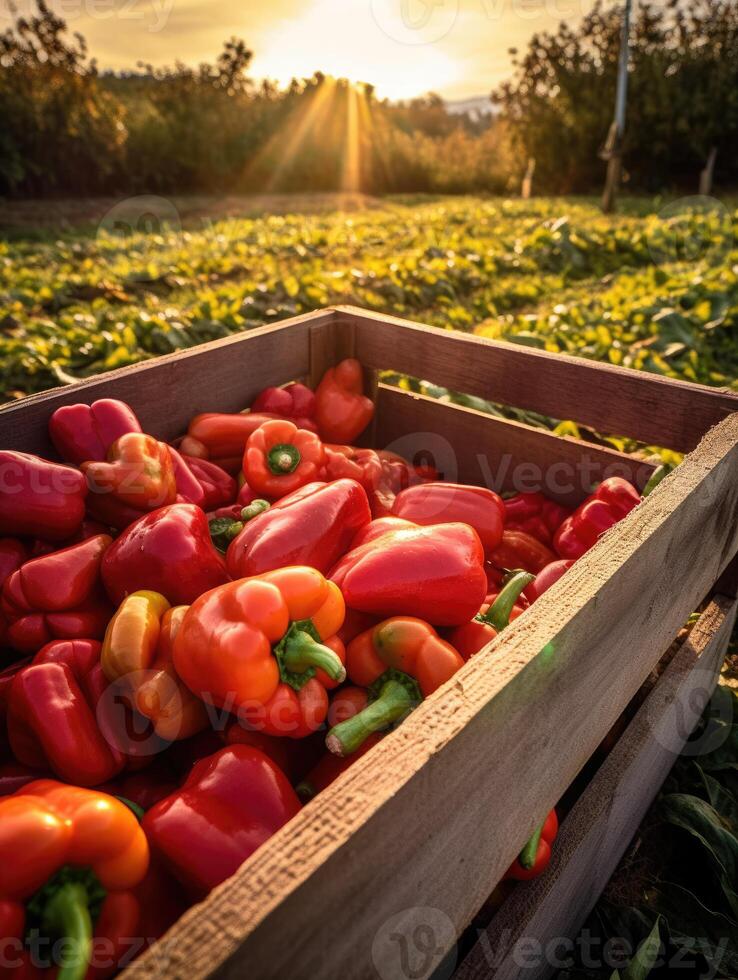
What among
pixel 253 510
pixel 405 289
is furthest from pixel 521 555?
pixel 405 289

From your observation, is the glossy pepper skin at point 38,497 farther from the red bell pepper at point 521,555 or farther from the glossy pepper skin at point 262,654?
the red bell pepper at point 521,555

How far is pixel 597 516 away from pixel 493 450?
0.69 m

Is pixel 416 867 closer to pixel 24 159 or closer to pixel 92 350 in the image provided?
pixel 92 350

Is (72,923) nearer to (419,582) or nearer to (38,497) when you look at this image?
(419,582)

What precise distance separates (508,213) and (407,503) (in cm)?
1696

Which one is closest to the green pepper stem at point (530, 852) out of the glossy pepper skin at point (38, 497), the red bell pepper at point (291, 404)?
the glossy pepper skin at point (38, 497)

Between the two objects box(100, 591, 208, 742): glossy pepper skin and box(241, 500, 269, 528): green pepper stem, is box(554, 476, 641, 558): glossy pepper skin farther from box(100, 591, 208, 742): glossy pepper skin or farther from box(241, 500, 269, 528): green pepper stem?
box(100, 591, 208, 742): glossy pepper skin

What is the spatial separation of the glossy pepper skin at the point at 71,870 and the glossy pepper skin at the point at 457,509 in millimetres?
1430

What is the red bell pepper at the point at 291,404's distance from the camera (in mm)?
3109

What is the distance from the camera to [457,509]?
8.29 feet

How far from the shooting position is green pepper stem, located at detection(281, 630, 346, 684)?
1626 millimetres

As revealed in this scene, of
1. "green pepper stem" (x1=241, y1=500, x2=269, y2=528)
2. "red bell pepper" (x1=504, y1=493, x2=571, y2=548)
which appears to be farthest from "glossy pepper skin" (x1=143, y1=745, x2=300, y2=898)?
"red bell pepper" (x1=504, y1=493, x2=571, y2=548)

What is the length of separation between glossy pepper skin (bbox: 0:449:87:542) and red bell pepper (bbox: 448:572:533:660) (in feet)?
3.84

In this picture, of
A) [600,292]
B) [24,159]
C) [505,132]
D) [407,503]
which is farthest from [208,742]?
[505,132]
